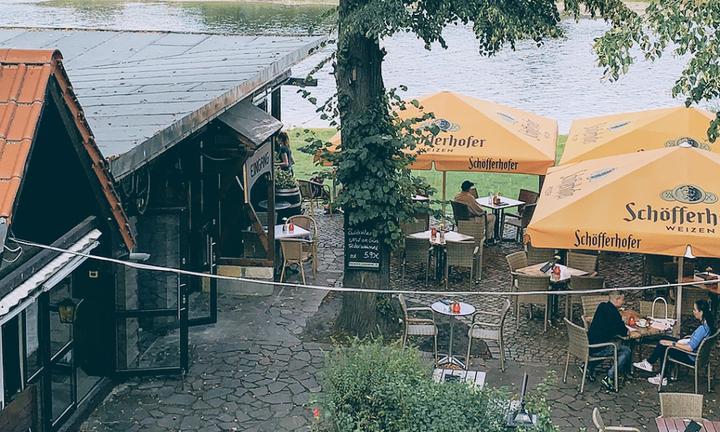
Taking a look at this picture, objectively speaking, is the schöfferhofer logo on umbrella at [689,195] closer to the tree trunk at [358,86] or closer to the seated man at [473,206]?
the tree trunk at [358,86]

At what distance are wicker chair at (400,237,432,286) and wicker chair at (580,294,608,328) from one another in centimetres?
298

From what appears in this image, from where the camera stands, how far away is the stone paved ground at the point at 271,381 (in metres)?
10.8

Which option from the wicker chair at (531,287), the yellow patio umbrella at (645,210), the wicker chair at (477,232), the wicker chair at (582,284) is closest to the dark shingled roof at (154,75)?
the wicker chair at (477,232)

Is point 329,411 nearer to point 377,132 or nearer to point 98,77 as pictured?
point 377,132

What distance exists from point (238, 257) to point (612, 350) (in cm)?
615

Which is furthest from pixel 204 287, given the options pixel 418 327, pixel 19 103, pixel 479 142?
pixel 19 103

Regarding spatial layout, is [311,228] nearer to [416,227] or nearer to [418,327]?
[416,227]

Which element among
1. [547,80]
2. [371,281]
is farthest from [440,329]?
[547,80]

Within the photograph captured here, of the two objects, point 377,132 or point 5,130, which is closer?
point 5,130

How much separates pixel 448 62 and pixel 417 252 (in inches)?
1392

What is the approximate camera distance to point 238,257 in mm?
15797

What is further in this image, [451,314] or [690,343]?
[451,314]

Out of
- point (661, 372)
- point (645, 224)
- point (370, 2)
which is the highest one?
point (370, 2)

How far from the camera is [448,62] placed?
49.8 m
